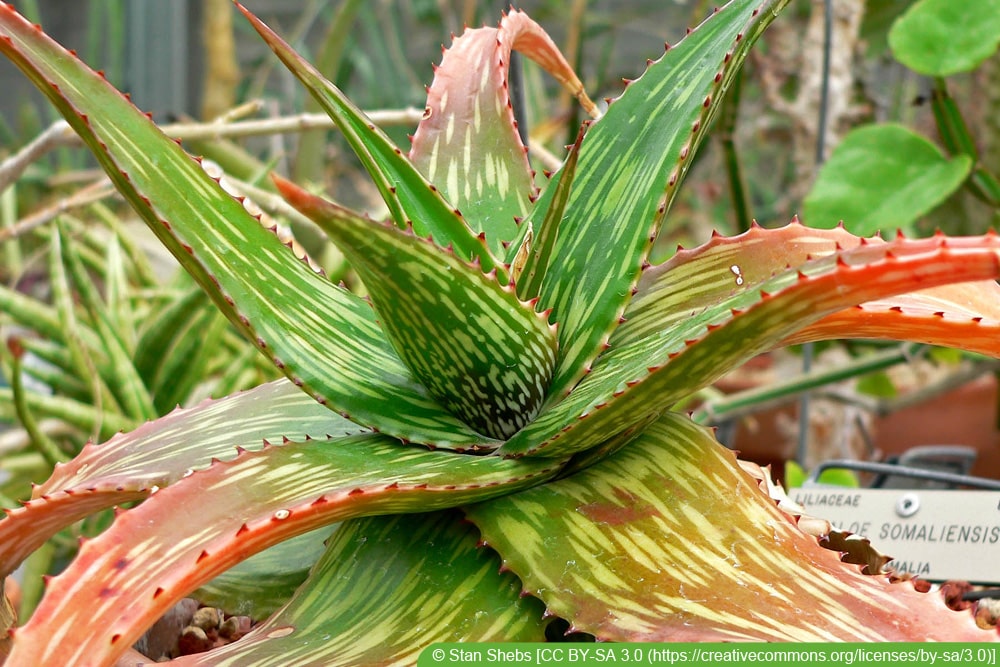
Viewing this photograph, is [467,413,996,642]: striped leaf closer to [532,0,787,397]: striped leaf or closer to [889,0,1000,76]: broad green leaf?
[532,0,787,397]: striped leaf

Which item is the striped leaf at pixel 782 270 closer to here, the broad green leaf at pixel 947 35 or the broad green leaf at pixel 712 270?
the broad green leaf at pixel 712 270

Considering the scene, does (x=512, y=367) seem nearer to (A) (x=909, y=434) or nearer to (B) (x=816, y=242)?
(B) (x=816, y=242)

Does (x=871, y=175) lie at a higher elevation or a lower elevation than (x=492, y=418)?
higher

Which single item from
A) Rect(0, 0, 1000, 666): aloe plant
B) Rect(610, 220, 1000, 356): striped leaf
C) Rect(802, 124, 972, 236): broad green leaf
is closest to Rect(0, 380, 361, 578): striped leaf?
Rect(0, 0, 1000, 666): aloe plant

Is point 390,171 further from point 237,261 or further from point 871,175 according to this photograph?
point 871,175

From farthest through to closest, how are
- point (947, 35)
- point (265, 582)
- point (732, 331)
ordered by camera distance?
point (947, 35) → point (265, 582) → point (732, 331)

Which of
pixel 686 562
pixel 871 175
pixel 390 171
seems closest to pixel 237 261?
pixel 390 171

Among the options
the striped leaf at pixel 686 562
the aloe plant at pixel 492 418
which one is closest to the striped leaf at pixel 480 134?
the aloe plant at pixel 492 418
